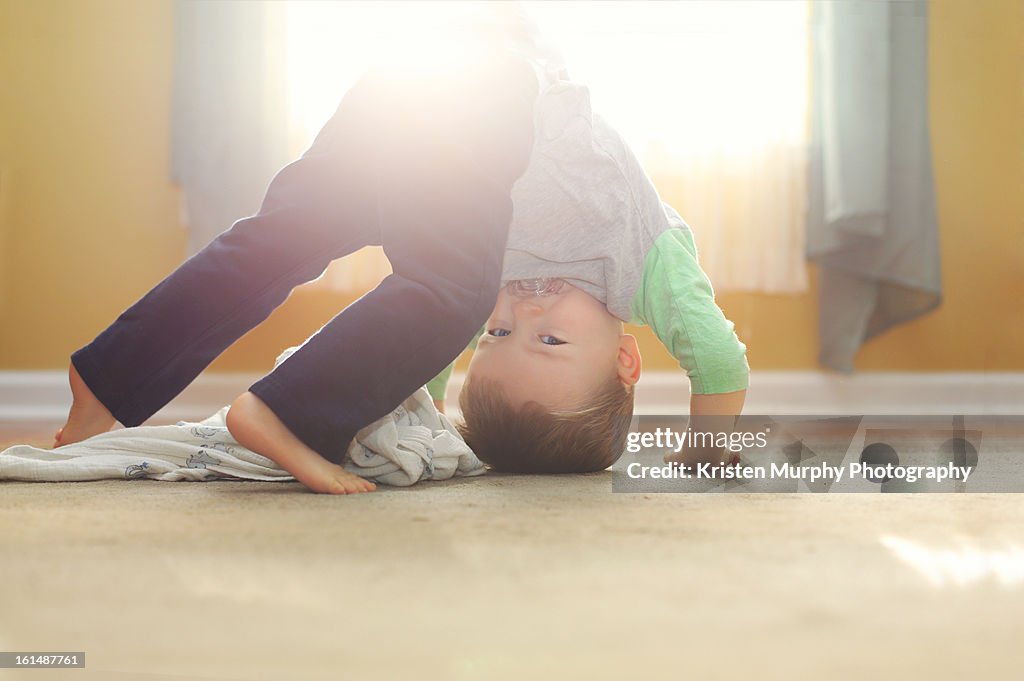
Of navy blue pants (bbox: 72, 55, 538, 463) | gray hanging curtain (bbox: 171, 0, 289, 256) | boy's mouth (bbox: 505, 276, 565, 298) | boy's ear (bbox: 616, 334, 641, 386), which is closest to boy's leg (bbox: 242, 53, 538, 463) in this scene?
navy blue pants (bbox: 72, 55, 538, 463)

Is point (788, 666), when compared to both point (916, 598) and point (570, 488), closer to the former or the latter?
point (916, 598)

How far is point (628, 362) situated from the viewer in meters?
1.11

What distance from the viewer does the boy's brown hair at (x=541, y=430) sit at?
105 centimetres

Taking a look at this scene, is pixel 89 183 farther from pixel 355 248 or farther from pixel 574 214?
pixel 574 214

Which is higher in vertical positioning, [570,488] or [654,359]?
[570,488]

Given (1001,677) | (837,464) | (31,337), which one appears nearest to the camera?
(1001,677)

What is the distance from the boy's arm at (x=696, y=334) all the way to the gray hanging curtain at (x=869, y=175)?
1310 millimetres

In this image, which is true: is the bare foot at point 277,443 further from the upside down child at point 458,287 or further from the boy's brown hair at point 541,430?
the boy's brown hair at point 541,430

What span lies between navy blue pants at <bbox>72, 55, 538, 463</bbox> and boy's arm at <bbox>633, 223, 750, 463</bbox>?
0.75 ft

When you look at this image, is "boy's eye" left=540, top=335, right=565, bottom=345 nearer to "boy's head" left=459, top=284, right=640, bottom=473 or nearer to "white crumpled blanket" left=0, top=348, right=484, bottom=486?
"boy's head" left=459, top=284, right=640, bottom=473

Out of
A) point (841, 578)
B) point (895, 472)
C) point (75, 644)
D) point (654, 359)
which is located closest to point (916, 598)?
point (841, 578)

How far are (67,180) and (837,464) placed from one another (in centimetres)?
197

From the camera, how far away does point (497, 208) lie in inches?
36.0

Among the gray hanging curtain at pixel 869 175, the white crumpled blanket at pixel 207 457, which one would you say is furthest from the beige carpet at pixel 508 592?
the gray hanging curtain at pixel 869 175
